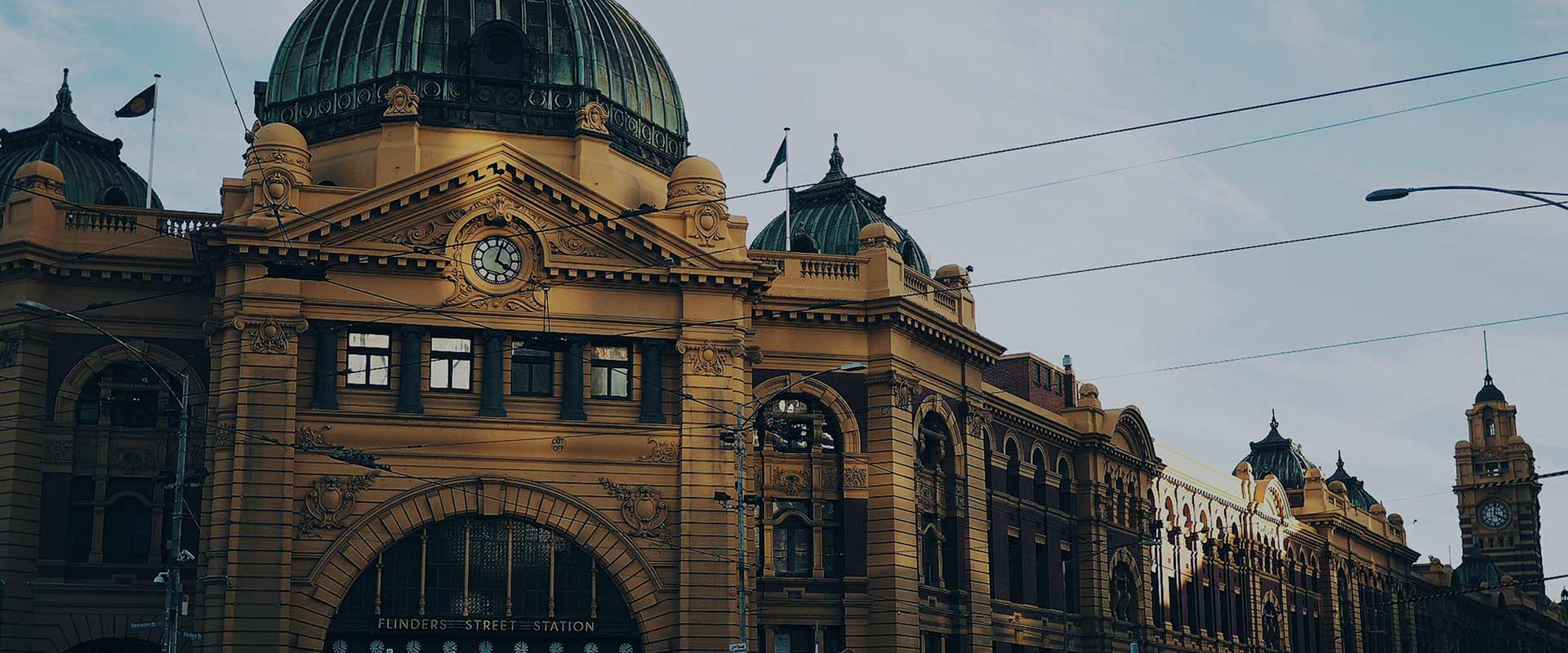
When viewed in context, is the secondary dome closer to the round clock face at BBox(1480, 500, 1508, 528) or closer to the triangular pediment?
the triangular pediment

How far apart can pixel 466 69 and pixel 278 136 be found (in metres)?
8.10

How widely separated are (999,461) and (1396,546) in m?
65.0

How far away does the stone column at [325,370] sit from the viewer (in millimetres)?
57219

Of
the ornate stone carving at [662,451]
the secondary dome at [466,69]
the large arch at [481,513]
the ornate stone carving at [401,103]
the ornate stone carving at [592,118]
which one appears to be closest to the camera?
the large arch at [481,513]

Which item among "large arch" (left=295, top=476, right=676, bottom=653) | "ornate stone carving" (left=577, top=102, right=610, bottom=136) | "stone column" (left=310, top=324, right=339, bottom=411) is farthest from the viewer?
"ornate stone carving" (left=577, top=102, right=610, bottom=136)

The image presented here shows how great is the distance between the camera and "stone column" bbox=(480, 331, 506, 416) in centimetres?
5838

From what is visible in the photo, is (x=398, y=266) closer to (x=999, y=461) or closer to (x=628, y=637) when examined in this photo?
(x=628, y=637)

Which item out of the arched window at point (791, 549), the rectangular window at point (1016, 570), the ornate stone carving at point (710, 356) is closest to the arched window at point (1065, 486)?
the rectangular window at point (1016, 570)

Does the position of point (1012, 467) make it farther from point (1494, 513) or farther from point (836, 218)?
point (1494, 513)

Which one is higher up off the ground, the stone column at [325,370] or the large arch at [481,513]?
the stone column at [325,370]

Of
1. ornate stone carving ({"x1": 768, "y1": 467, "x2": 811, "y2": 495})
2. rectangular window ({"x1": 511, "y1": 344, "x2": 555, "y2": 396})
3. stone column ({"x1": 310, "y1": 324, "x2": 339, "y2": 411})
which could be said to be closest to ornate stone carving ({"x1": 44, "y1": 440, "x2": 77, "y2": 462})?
stone column ({"x1": 310, "y1": 324, "x2": 339, "y2": 411})

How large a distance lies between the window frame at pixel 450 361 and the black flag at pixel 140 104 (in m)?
15.5

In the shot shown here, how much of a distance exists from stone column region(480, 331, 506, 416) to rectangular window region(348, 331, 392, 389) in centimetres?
273

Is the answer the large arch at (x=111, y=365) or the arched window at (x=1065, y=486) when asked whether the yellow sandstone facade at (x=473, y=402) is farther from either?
the arched window at (x=1065, y=486)
